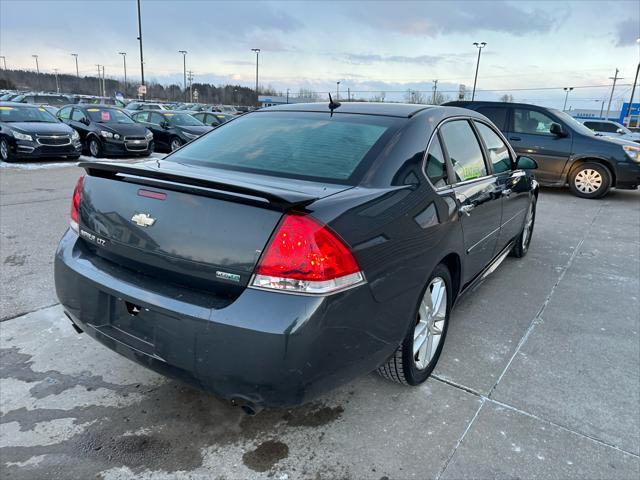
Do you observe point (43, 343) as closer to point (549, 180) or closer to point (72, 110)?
point (549, 180)

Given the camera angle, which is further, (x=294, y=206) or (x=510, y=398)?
(x=510, y=398)

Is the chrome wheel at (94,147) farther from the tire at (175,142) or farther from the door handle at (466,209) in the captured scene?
the door handle at (466,209)

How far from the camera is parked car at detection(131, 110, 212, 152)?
15.3m

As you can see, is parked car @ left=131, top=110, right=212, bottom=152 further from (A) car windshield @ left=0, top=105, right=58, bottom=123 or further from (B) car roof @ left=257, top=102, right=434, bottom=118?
(B) car roof @ left=257, top=102, right=434, bottom=118

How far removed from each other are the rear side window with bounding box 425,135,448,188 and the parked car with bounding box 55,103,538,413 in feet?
0.05

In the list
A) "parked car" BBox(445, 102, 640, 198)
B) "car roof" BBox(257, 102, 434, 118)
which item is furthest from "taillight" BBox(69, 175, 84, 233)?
"parked car" BBox(445, 102, 640, 198)

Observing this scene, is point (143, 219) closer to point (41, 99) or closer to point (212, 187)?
point (212, 187)

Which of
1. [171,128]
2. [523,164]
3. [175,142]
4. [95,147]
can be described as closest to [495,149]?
[523,164]

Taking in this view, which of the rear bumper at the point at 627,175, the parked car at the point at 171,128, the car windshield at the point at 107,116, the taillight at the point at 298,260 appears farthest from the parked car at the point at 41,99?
the taillight at the point at 298,260

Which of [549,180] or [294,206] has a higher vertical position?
[294,206]

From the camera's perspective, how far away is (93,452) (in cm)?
222

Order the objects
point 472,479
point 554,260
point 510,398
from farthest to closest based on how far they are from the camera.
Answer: point 554,260
point 510,398
point 472,479

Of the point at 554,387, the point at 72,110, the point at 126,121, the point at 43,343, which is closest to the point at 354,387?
the point at 554,387

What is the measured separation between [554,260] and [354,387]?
3.75m
